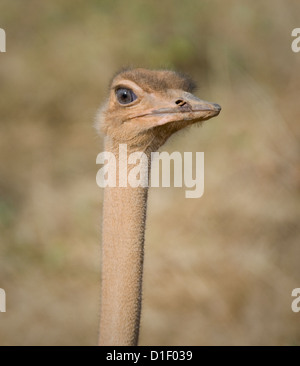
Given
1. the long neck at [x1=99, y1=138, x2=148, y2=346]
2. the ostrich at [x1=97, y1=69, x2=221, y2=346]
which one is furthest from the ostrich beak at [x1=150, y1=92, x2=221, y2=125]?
the long neck at [x1=99, y1=138, x2=148, y2=346]

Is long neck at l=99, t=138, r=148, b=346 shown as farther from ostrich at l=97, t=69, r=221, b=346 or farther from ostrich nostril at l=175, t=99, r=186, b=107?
ostrich nostril at l=175, t=99, r=186, b=107

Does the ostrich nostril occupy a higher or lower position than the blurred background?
lower

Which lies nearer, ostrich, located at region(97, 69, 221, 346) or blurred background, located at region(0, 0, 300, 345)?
ostrich, located at region(97, 69, 221, 346)

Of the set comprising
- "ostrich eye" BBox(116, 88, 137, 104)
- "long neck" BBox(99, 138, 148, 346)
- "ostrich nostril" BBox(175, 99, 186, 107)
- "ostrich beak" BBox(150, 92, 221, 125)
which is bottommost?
"long neck" BBox(99, 138, 148, 346)

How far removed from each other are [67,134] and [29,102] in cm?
57

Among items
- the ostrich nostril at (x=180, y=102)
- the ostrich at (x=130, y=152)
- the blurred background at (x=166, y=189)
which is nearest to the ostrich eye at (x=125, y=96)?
the ostrich at (x=130, y=152)

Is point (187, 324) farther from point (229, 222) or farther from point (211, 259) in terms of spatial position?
point (229, 222)

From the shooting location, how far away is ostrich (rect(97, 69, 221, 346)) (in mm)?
1724

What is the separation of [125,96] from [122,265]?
1.58ft

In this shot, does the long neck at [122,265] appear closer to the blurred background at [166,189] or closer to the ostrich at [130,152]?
the ostrich at [130,152]

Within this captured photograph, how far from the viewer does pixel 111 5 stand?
6062 millimetres

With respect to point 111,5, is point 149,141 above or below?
below
